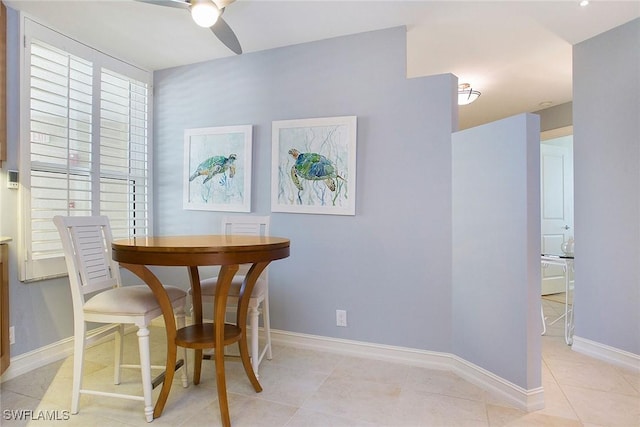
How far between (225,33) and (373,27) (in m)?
1.10

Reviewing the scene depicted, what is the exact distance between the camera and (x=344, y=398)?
2080mm

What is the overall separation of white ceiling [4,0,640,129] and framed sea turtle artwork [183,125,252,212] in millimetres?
711

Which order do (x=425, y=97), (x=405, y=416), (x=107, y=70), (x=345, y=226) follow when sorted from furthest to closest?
(x=107, y=70), (x=345, y=226), (x=425, y=97), (x=405, y=416)

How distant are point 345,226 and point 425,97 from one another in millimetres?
1111

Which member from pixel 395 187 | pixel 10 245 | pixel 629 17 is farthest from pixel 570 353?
pixel 10 245

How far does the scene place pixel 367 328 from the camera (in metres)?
2.71

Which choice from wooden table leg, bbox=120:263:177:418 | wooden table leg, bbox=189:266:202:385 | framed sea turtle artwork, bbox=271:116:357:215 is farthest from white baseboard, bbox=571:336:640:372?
wooden table leg, bbox=120:263:177:418

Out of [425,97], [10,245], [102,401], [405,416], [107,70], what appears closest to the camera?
[405,416]

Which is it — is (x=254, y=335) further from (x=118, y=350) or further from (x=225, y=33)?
(x=225, y=33)

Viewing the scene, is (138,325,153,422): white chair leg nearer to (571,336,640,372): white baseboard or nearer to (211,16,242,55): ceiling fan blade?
(211,16,242,55): ceiling fan blade

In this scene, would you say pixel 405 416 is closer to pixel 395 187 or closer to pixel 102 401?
pixel 395 187

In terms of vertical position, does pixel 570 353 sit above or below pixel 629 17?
below

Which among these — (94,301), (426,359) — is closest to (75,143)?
(94,301)

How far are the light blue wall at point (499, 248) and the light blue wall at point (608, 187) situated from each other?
3.63 ft
